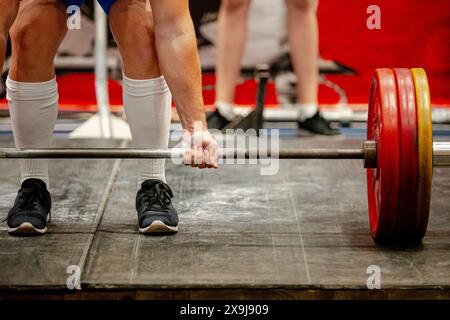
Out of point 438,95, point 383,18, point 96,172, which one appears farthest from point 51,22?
point 438,95

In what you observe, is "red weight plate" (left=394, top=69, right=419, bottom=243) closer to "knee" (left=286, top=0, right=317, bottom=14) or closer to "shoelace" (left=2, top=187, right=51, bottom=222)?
"shoelace" (left=2, top=187, right=51, bottom=222)

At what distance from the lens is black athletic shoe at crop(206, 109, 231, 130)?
3.73 metres

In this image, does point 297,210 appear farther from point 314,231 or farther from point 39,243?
point 39,243

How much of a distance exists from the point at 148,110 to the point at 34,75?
35 centimetres

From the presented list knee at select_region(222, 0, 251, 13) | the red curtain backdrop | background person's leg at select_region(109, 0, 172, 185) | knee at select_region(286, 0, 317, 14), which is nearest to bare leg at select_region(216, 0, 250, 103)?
knee at select_region(222, 0, 251, 13)

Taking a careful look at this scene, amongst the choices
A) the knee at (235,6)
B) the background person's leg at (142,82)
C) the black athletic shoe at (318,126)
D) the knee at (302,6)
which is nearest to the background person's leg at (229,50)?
the knee at (235,6)

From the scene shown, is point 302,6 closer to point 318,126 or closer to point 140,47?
point 318,126

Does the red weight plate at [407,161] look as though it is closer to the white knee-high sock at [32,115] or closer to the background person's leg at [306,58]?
the white knee-high sock at [32,115]

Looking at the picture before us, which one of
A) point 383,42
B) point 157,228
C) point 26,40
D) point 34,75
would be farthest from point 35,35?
point 383,42

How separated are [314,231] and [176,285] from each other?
23.0 inches

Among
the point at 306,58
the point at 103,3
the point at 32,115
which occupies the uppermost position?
the point at 306,58

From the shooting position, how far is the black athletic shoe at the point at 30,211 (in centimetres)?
230

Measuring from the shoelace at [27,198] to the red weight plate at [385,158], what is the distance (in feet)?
3.19

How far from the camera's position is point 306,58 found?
3795mm
